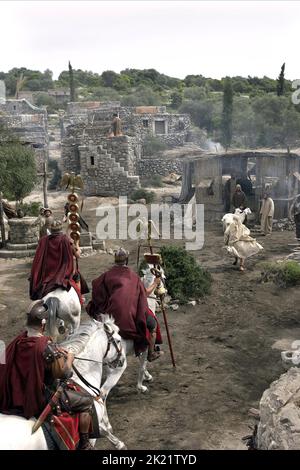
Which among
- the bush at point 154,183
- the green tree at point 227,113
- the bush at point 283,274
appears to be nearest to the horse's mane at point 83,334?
the bush at point 283,274

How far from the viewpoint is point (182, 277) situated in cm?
1222

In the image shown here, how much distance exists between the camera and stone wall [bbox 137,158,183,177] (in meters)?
36.0

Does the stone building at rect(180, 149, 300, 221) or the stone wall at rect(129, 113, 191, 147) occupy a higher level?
the stone wall at rect(129, 113, 191, 147)

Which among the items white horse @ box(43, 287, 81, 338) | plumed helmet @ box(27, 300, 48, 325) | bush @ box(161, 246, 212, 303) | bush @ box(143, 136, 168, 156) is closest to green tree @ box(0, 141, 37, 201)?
bush @ box(161, 246, 212, 303)

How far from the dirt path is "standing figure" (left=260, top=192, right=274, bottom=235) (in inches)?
231

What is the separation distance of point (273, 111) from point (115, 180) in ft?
78.6

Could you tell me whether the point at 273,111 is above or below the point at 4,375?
above

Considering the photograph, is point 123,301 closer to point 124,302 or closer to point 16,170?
point 124,302

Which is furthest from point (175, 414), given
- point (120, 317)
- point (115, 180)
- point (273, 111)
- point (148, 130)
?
point (273, 111)

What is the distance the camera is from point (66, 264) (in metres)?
8.50

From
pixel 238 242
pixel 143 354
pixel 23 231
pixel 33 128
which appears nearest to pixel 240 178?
pixel 238 242

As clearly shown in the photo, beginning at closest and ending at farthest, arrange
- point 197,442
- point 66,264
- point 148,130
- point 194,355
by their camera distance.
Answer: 1. point 197,442
2. point 66,264
3. point 194,355
4. point 148,130

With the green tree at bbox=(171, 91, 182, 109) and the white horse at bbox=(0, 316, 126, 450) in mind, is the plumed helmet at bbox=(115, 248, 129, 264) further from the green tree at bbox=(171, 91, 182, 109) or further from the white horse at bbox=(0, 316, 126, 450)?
the green tree at bbox=(171, 91, 182, 109)

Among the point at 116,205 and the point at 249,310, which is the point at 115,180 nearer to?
the point at 116,205
